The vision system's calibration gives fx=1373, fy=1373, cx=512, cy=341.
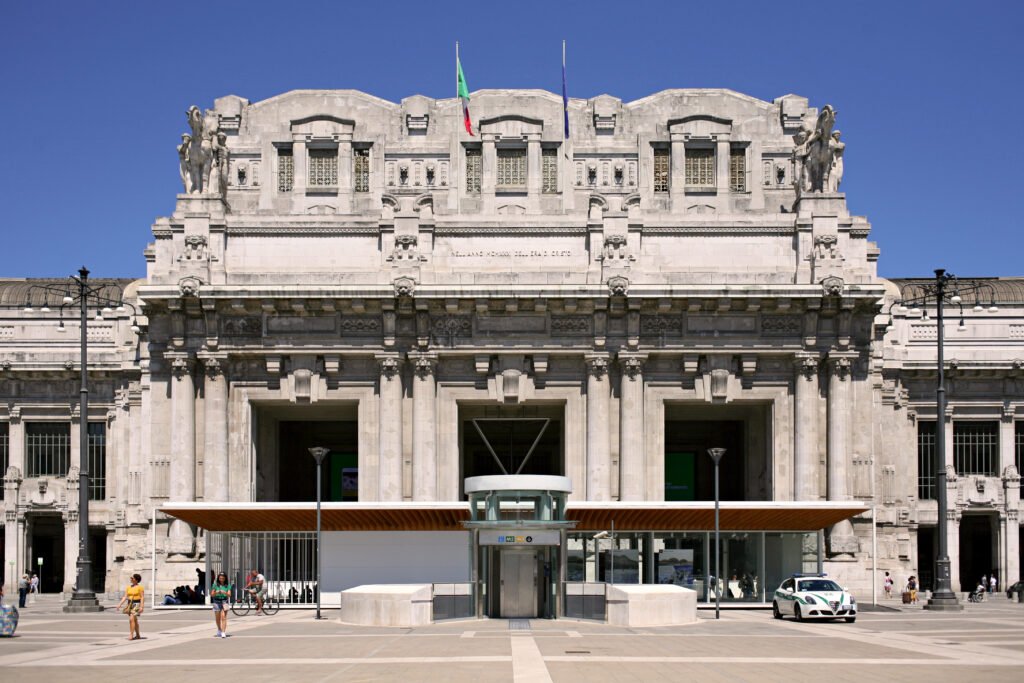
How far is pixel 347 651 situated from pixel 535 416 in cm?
3630

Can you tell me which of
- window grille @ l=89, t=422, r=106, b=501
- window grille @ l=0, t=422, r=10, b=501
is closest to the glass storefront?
window grille @ l=89, t=422, r=106, b=501

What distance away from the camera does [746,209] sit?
6831 centimetres

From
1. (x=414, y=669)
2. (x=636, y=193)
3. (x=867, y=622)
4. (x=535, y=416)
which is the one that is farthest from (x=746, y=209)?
(x=414, y=669)

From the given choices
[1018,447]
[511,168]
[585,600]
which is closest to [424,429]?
[511,168]

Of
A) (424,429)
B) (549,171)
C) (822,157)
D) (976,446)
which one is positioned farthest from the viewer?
(976,446)

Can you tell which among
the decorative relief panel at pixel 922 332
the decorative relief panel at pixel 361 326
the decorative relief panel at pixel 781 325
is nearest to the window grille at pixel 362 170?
the decorative relief panel at pixel 361 326

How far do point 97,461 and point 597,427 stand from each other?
93.8 ft

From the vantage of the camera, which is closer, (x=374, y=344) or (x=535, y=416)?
(x=374, y=344)

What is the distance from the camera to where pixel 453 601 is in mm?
43281

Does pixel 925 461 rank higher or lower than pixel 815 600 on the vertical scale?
higher

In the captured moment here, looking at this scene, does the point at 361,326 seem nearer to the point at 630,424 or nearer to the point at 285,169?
the point at 285,169

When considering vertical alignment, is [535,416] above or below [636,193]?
below

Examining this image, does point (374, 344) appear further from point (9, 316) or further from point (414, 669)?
point (414, 669)

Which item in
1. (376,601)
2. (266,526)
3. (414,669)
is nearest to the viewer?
(414,669)
